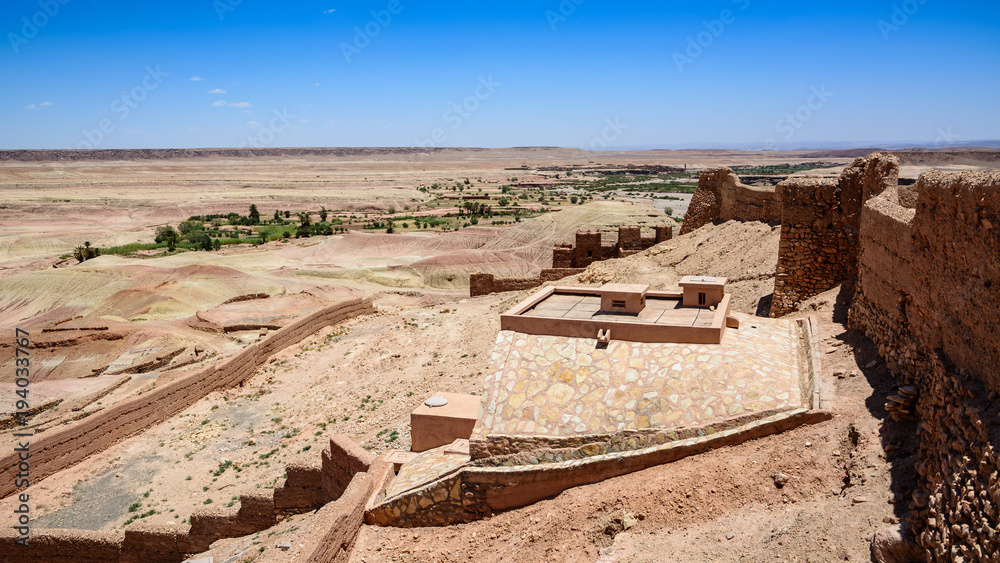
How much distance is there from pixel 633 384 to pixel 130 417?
11233 mm

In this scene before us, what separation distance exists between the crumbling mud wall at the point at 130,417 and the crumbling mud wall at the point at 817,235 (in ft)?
42.0

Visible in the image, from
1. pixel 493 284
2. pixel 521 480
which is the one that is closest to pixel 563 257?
pixel 493 284

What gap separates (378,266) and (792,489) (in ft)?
124

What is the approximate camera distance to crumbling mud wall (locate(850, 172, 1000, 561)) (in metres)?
4.82

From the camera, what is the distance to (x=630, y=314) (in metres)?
10.7

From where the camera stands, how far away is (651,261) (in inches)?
826

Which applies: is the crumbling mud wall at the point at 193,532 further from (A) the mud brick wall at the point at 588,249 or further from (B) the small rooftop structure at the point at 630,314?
(A) the mud brick wall at the point at 588,249

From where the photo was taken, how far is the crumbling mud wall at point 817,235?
12430 mm

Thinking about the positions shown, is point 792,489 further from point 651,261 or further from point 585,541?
point 651,261

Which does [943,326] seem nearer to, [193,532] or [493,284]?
[193,532]

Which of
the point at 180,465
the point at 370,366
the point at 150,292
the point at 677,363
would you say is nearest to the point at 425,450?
the point at 677,363

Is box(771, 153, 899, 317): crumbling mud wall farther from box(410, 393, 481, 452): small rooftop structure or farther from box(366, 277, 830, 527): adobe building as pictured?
box(410, 393, 481, 452): small rooftop structure

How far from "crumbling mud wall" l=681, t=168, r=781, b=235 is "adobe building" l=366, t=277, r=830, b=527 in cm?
895

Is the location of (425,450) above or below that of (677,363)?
below
